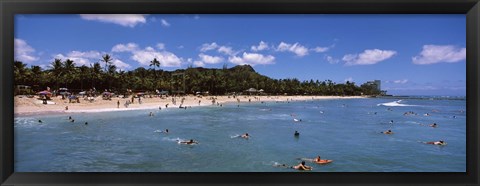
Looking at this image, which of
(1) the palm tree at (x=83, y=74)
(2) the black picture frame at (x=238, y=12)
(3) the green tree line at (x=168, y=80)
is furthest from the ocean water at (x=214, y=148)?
(1) the palm tree at (x=83, y=74)

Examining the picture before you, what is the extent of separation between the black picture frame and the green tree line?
1021 cm

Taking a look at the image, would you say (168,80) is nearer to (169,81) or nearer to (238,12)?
(169,81)

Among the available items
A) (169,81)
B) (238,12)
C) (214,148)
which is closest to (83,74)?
(169,81)

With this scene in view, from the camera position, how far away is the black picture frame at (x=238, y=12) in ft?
10.9

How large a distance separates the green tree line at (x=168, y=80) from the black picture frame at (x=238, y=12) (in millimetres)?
10214

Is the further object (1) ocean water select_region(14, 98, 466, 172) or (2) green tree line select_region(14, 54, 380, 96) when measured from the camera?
(2) green tree line select_region(14, 54, 380, 96)

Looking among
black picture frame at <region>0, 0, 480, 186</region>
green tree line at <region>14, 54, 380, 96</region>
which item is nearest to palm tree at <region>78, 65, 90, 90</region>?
green tree line at <region>14, 54, 380, 96</region>

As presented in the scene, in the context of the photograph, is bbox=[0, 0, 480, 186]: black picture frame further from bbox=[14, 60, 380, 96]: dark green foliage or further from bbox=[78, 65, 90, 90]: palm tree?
bbox=[78, 65, 90, 90]: palm tree

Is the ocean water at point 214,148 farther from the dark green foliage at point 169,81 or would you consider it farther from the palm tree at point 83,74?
the palm tree at point 83,74

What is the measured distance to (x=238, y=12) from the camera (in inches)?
133

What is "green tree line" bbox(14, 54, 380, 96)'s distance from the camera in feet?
62.8

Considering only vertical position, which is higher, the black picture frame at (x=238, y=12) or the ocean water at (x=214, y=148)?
the black picture frame at (x=238, y=12)

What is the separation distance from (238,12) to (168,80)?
3190 centimetres

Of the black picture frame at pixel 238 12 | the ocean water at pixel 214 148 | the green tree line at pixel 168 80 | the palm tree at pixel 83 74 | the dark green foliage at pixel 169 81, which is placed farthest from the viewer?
the palm tree at pixel 83 74
